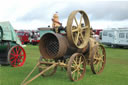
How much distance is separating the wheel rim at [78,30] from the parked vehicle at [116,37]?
1508 centimetres

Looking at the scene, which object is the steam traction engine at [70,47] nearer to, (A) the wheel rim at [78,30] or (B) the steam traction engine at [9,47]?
(A) the wheel rim at [78,30]

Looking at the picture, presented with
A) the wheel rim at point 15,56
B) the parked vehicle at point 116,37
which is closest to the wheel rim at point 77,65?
the wheel rim at point 15,56

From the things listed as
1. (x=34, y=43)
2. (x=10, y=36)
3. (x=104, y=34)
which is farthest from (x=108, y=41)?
(x=10, y=36)

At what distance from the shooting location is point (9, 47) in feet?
29.0

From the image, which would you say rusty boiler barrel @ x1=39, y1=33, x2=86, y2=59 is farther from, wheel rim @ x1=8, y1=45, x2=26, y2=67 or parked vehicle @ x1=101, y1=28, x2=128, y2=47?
parked vehicle @ x1=101, y1=28, x2=128, y2=47

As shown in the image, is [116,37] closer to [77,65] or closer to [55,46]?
[77,65]

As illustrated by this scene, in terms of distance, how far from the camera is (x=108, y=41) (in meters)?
23.4

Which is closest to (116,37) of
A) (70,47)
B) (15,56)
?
(15,56)

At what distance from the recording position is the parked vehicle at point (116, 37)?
21019 millimetres

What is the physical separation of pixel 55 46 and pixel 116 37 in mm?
17018

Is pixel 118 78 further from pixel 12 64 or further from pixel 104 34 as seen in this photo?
pixel 104 34

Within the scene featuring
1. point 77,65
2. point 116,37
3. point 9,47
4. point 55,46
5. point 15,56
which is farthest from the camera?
point 116,37

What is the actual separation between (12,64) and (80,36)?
3.74 meters

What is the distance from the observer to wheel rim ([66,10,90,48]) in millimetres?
5871
